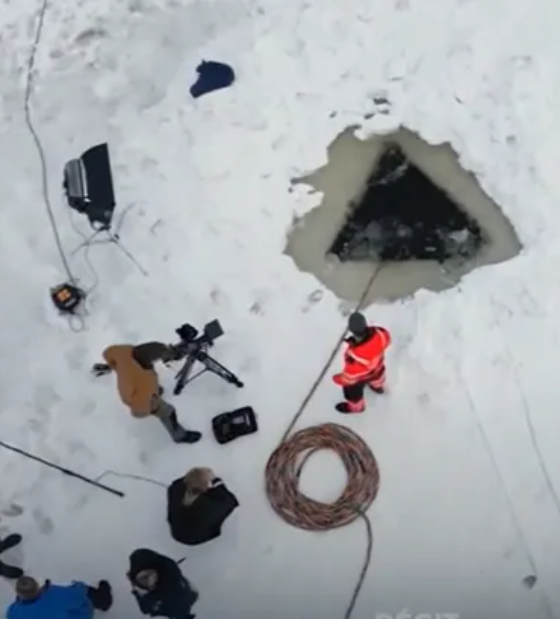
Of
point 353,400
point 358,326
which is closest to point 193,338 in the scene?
point 353,400

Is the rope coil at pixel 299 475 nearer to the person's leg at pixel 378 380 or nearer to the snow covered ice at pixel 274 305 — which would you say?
the snow covered ice at pixel 274 305

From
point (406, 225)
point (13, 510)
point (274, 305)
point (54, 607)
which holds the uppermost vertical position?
point (406, 225)

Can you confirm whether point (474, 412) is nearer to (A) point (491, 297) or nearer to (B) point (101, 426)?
(A) point (491, 297)

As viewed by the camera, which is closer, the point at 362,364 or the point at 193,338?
the point at 362,364

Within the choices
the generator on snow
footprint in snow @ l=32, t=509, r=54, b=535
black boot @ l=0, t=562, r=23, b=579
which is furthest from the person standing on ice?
black boot @ l=0, t=562, r=23, b=579

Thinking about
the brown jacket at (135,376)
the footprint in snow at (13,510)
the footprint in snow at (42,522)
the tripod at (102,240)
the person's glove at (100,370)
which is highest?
the tripod at (102,240)

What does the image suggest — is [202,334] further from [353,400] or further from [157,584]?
[157,584]

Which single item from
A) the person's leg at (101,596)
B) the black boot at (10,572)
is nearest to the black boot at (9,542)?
the black boot at (10,572)

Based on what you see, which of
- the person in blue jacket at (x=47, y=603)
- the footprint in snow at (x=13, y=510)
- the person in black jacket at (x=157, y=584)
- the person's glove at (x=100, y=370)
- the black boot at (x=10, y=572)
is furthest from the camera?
the person's glove at (x=100, y=370)
